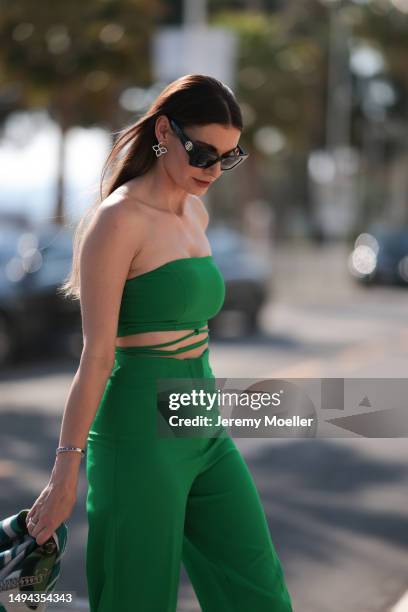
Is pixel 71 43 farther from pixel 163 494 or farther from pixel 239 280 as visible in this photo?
pixel 163 494

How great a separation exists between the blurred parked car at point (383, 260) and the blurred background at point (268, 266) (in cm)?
5

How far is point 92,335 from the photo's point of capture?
275cm

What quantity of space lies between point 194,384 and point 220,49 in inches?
753

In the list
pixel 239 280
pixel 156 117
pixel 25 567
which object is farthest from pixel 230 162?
pixel 239 280

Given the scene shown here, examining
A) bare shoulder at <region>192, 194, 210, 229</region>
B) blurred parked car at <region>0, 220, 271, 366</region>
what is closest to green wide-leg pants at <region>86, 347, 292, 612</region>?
bare shoulder at <region>192, 194, 210, 229</region>

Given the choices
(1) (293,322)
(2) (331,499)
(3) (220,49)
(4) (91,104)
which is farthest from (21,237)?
(4) (91,104)

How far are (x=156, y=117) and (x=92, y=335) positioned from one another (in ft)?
1.93

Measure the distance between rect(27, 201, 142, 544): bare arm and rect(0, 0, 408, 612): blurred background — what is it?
17.5 inches

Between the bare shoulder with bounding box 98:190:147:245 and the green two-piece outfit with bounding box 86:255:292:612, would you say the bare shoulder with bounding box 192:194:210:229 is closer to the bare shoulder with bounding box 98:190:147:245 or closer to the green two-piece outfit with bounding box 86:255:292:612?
the green two-piece outfit with bounding box 86:255:292:612

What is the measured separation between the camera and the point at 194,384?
291 centimetres

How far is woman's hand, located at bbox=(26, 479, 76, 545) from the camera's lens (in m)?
2.67

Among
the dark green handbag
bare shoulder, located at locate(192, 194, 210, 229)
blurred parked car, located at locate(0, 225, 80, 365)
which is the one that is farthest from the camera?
blurred parked car, located at locate(0, 225, 80, 365)

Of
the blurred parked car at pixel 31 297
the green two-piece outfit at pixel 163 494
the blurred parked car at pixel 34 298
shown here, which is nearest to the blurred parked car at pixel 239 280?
the blurred parked car at pixel 34 298

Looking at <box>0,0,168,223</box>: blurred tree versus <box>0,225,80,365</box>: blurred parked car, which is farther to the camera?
<box>0,0,168,223</box>: blurred tree
